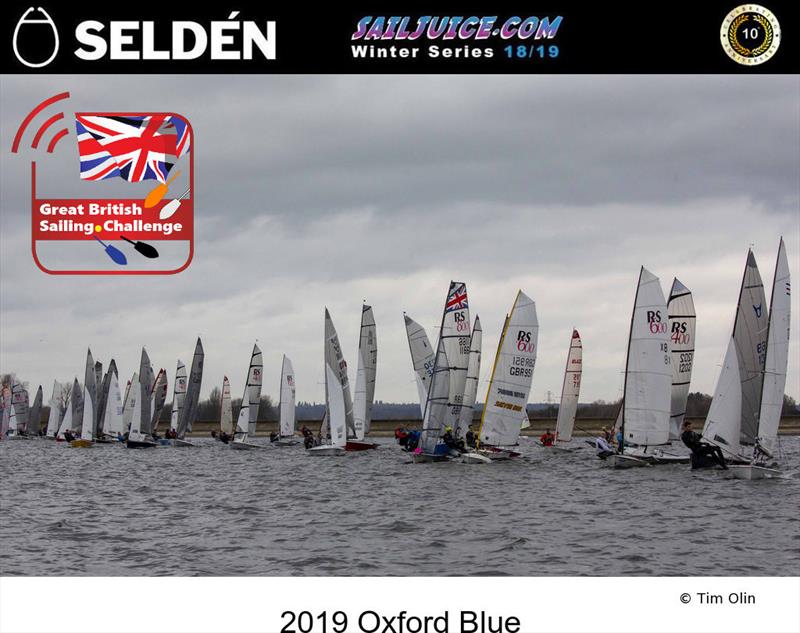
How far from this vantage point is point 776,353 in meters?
33.0

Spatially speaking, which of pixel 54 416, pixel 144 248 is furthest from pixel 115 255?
pixel 54 416

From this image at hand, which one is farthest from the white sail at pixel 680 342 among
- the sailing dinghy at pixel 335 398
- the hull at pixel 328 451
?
the hull at pixel 328 451

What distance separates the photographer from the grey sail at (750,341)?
1369 inches

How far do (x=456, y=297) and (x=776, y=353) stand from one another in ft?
51.8

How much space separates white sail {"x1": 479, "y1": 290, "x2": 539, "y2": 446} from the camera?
1703 inches

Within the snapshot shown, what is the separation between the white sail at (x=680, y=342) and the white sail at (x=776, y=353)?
13.0m

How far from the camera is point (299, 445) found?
2657 inches

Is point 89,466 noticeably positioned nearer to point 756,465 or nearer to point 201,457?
point 201,457

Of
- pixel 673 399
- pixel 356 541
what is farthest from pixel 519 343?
pixel 356 541

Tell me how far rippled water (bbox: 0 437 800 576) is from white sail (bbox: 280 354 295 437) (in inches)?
1168

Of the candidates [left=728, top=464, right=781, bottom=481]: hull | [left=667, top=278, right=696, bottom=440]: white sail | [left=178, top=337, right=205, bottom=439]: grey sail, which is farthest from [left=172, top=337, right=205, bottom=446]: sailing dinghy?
[left=728, top=464, right=781, bottom=481]: hull

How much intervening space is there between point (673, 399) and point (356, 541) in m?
29.0

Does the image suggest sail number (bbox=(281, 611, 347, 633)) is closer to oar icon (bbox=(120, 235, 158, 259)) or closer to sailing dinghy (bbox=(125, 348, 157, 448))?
oar icon (bbox=(120, 235, 158, 259))

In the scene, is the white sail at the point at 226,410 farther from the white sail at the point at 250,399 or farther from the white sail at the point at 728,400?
the white sail at the point at 728,400
